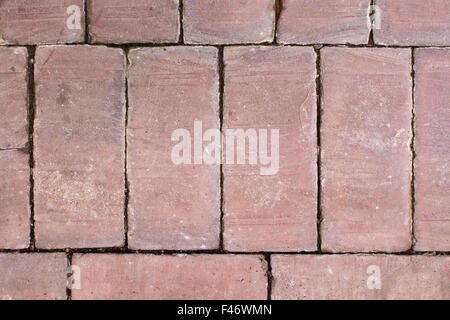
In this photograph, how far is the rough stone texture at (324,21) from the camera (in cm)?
271

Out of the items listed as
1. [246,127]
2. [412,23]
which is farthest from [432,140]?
[246,127]

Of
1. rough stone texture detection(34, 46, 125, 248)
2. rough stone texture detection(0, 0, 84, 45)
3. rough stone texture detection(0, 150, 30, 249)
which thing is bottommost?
rough stone texture detection(0, 150, 30, 249)

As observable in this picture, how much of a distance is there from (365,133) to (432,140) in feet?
1.29

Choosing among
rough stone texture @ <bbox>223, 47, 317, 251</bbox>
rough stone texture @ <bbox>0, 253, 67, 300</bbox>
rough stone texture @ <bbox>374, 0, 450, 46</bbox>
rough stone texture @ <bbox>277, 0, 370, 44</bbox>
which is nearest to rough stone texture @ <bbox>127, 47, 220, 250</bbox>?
rough stone texture @ <bbox>223, 47, 317, 251</bbox>

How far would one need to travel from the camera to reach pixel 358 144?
273 centimetres

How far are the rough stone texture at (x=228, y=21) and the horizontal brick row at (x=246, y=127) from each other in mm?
82

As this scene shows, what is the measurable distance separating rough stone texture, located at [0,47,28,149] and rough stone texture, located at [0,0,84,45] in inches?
3.7

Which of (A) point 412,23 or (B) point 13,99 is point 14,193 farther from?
(A) point 412,23

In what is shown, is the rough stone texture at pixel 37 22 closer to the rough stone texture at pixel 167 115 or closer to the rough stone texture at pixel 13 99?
the rough stone texture at pixel 13 99

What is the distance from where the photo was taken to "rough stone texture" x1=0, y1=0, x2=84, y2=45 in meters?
2.73

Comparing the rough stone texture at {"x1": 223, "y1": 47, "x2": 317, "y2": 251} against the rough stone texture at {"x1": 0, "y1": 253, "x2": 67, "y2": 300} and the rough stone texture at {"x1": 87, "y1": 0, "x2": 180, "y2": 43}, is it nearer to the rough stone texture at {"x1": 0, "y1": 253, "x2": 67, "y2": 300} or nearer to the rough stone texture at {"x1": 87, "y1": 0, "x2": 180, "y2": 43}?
the rough stone texture at {"x1": 87, "y1": 0, "x2": 180, "y2": 43}

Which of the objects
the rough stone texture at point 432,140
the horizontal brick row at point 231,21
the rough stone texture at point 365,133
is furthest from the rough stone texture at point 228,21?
the rough stone texture at point 432,140

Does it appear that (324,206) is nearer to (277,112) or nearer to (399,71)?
(277,112)

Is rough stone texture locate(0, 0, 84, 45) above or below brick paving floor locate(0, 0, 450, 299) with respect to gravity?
above
